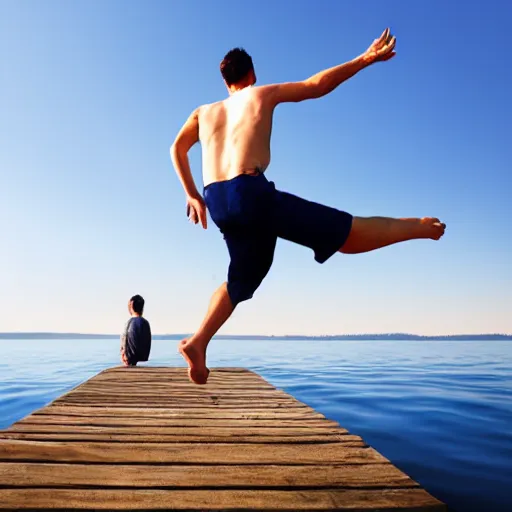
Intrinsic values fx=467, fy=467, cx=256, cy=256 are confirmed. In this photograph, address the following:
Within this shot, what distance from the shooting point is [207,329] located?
128 inches

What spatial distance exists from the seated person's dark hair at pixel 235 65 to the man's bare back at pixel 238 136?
0.59 ft

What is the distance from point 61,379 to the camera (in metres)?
15.2

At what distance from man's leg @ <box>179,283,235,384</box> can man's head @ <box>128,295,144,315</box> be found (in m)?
6.51

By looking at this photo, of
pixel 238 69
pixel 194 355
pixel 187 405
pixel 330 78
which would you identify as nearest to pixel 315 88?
pixel 330 78

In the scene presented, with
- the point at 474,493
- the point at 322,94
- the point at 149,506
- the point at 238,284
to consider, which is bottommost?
the point at 474,493

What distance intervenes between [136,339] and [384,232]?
24.2 feet

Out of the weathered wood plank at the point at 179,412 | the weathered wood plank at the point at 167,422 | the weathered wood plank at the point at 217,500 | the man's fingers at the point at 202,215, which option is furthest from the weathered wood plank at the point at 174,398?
the weathered wood plank at the point at 217,500

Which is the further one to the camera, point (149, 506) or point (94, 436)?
point (94, 436)

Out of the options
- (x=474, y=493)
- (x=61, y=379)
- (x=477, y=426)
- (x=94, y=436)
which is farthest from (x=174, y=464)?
(x=61, y=379)

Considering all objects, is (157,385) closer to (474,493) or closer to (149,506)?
(474,493)

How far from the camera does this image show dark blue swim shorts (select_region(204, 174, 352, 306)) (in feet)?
8.79

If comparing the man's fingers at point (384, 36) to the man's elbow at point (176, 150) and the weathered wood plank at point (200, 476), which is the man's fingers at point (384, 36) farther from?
the weathered wood plank at point (200, 476)

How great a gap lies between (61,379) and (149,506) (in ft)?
49.1

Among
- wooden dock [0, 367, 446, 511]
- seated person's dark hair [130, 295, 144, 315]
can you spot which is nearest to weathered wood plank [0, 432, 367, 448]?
wooden dock [0, 367, 446, 511]
